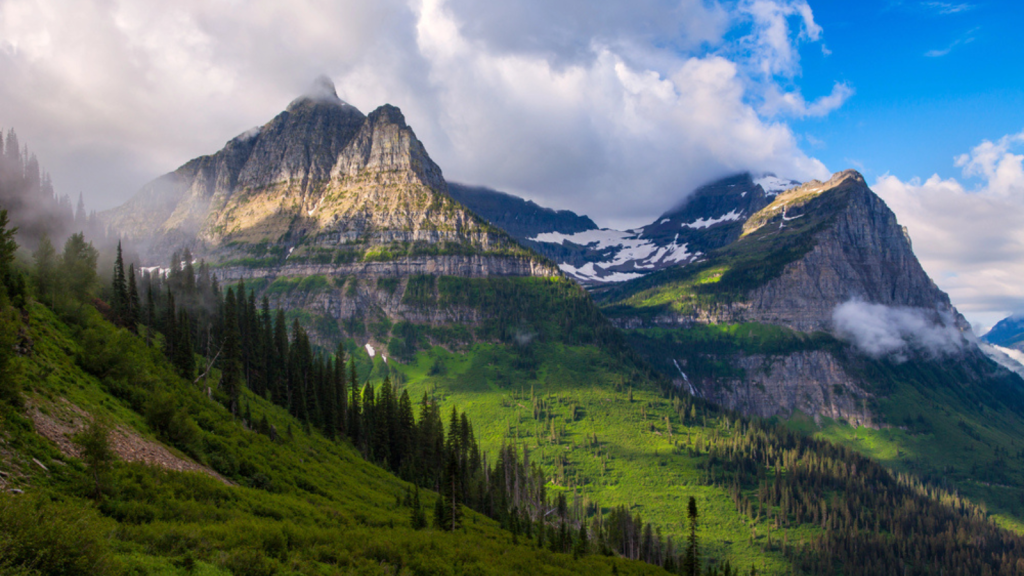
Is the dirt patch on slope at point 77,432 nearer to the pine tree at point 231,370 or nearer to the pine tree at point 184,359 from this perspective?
the pine tree at point 231,370

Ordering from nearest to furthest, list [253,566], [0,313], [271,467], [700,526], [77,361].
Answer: [253,566], [0,313], [77,361], [271,467], [700,526]

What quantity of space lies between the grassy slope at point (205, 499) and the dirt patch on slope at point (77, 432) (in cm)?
94

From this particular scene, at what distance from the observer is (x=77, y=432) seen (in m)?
31.5

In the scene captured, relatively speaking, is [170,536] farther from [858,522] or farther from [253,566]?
[858,522]

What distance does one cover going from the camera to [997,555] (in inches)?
7751

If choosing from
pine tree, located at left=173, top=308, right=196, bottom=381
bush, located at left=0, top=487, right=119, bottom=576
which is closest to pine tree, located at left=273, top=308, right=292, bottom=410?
pine tree, located at left=173, top=308, right=196, bottom=381

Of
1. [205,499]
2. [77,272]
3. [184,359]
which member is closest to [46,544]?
[205,499]

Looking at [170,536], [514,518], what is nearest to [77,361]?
[170,536]

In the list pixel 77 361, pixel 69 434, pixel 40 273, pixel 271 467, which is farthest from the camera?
pixel 40 273

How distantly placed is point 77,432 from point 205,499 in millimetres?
8177

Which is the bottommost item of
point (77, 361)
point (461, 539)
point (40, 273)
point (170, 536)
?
point (461, 539)

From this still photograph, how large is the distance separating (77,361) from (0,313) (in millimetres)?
10332

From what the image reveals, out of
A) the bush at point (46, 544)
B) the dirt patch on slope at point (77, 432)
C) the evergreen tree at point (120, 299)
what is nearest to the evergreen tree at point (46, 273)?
the evergreen tree at point (120, 299)

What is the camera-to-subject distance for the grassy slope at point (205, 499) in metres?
24.5
